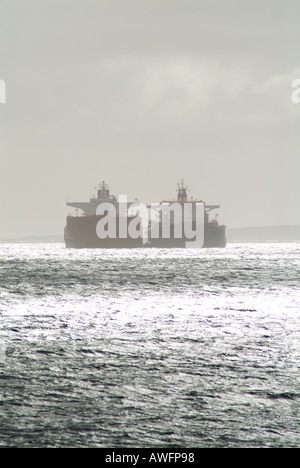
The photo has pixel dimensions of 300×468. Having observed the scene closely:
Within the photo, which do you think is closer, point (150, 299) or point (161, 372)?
point (161, 372)

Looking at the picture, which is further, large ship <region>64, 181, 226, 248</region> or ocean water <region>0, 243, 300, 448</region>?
large ship <region>64, 181, 226, 248</region>

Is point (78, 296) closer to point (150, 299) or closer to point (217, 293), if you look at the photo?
point (150, 299)

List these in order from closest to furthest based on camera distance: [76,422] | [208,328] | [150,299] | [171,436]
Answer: [171,436] < [76,422] < [208,328] < [150,299]

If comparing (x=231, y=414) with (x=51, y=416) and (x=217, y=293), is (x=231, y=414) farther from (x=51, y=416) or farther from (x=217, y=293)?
(x=217, y=293)

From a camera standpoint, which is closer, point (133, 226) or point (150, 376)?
point (150, 376)

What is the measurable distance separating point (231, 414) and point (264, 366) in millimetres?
3711

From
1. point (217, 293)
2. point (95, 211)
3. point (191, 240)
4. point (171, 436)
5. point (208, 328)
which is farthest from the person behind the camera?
point (191, 240)

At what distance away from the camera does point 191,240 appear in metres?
131

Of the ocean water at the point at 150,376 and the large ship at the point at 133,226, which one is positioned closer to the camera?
the ocean water at the point at 150,376
